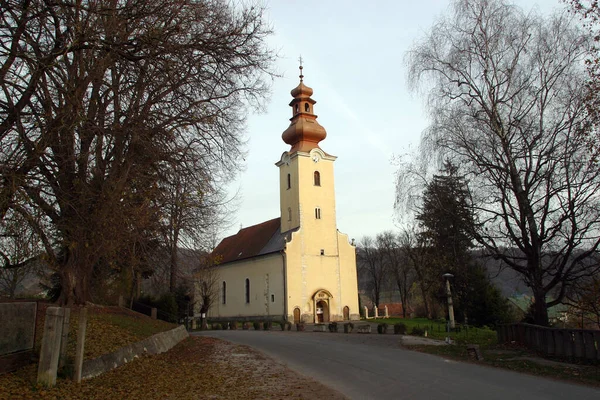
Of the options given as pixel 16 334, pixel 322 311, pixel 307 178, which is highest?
pixel 307 178

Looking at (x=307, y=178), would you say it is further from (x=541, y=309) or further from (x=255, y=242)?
(x=541, y=309)

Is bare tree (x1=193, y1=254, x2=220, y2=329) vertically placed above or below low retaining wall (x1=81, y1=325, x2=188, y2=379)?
above

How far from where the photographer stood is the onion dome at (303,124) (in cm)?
4422

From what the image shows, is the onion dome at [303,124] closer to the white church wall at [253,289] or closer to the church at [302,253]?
the church at [302,253]

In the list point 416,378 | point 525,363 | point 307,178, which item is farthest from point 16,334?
point 307,178

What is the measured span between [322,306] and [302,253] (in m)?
5.12

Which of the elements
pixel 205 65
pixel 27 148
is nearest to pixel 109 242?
pixel 27 148

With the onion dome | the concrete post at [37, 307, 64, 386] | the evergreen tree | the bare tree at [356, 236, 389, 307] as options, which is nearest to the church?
the onion dome

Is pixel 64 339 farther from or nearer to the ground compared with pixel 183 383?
farther from the ground

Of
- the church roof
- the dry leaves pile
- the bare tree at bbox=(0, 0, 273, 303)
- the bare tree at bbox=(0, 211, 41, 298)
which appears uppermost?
the church roof

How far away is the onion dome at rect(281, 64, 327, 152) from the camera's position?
145ft

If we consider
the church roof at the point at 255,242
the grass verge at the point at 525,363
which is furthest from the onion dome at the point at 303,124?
the grass verge at the point at 525,363

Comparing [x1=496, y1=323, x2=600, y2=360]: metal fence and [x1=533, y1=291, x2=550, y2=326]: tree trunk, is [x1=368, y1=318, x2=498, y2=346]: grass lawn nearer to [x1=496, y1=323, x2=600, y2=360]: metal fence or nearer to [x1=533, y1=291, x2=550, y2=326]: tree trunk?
[x1=496, y1=323, x2=600, y2=360]: metal fence

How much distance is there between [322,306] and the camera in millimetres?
42344
